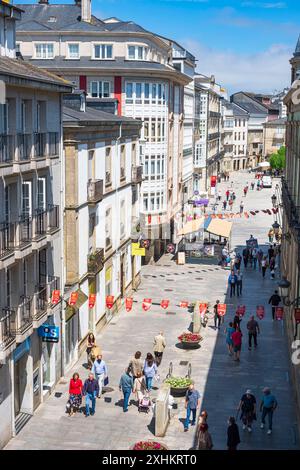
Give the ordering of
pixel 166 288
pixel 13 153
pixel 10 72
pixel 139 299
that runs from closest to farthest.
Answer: pixel 10 72, pixel 13 153, pixel 139 299, pixel 166 288

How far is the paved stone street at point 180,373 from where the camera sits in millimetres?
19447

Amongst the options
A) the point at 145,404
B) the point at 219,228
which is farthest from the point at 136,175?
the point at 145,404

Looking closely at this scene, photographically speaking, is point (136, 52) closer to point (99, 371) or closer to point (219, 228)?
point (219, 228)

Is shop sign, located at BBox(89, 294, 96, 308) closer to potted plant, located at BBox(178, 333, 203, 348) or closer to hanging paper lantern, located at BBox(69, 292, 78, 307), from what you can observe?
hanging paper lantern, located at BBox(69, 292, 78, 307)

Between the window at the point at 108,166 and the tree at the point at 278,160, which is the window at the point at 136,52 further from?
the tree at the point at 278,160

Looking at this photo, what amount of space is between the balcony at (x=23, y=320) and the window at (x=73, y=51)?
109 feet

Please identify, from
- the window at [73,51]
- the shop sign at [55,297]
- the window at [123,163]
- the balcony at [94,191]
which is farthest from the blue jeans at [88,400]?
the window at [73,51]

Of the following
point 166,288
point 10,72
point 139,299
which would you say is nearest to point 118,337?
point 139,299

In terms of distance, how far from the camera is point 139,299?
121ft

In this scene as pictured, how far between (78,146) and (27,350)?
28.1 ft

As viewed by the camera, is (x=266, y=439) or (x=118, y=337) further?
(x=118, y=337)

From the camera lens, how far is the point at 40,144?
21000 millimetres

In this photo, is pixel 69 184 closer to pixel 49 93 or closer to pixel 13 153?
pixel 49 93

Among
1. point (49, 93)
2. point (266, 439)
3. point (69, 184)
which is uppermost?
point (49, 93)
